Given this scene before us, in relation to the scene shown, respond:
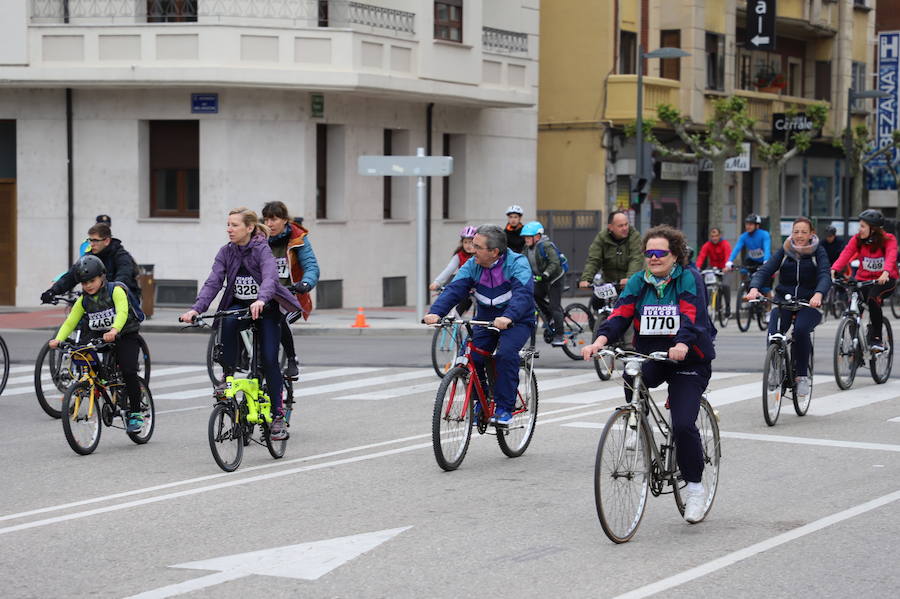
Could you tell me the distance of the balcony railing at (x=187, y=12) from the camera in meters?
27.7

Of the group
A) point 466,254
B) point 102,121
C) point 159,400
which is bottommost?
point 159,400

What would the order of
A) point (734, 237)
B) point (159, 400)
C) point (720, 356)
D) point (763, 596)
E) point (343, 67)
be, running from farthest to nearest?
1. point (734, 237)
2. point (343, 67)
3. point (720, 356)
4. point (159, 400)
5. point (763, 596)

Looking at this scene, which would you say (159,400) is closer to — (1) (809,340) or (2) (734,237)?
(1) (809,340)

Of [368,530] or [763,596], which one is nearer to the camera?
[763,596]

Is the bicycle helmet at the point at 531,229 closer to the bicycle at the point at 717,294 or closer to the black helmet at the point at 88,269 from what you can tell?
the black helmet at the point at 88,269

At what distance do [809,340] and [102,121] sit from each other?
737 inches

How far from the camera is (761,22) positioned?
41344 mm

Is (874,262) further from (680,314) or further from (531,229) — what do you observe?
(680,314)

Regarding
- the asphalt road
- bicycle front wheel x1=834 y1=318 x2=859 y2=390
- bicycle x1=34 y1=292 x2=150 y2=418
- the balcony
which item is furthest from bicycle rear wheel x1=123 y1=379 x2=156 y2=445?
the balcony

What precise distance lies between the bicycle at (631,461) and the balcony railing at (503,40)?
24847 millimetres

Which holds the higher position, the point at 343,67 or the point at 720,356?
the point at 343,67

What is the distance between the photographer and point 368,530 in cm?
824

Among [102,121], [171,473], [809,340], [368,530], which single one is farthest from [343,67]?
[368,530]

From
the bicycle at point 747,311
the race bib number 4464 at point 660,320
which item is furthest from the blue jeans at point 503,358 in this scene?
the bicycle at point 747,311
